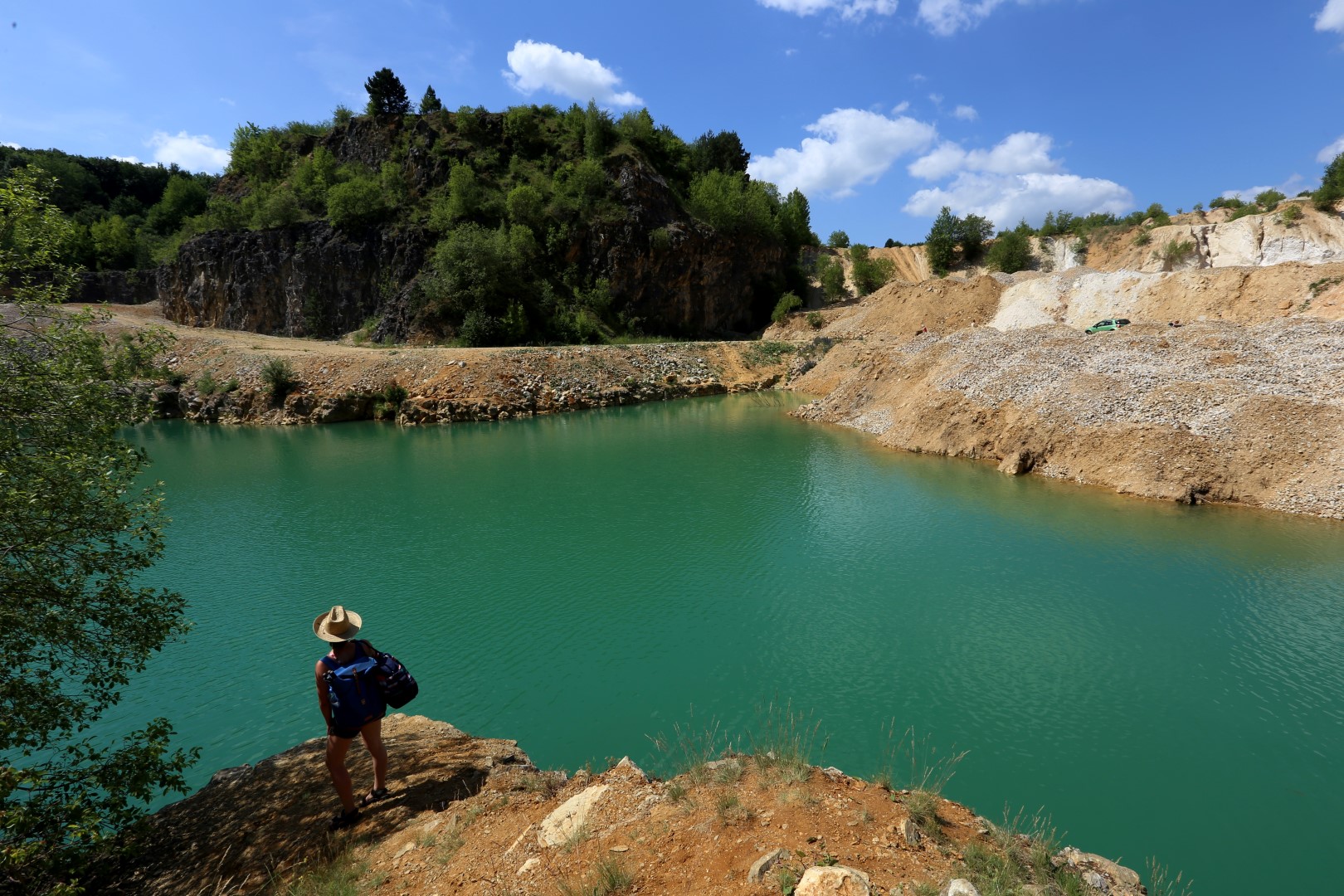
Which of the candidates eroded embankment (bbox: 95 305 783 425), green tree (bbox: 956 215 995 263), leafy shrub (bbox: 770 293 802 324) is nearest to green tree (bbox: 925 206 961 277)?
green tree (bbox: 956 215 995 263)

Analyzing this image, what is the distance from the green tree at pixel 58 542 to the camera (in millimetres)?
5684

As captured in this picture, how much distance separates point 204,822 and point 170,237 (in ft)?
286

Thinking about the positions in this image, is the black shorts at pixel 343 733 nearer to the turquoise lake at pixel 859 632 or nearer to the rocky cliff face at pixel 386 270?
the turquoise lake at pixel 859 632

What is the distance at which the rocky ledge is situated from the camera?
4582 mm

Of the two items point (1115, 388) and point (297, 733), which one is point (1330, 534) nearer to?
point (1115, 388)

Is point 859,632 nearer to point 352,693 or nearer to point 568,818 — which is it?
point 568,818

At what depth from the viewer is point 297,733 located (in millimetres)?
8930

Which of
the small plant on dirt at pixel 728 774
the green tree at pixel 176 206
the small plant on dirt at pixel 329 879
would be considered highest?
the green tree at pixel 176 206

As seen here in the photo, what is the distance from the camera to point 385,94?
2544 inches

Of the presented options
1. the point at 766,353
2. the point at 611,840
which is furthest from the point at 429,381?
the point at 611,840

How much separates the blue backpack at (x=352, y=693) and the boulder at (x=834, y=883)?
4.41 m

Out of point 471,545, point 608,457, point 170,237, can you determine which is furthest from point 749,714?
point 170,237

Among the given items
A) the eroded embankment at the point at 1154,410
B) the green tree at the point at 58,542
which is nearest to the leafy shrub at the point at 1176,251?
the eroded embankment at the point at 1154,410

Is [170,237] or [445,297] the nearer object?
[445,297]
